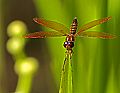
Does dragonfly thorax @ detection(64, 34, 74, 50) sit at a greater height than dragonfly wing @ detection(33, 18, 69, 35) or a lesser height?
lesser

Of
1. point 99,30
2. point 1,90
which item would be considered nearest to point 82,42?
point 99,30

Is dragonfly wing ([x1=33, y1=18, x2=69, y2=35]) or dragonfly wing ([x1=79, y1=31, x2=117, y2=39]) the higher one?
dragonfly wing ([x1=33, y1=18, x2=69, y2=35])

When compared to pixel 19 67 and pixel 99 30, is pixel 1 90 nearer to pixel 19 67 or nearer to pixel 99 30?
pixel 19 67

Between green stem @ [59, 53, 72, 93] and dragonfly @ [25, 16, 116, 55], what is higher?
dragonfly @ [25, 16, 116, 55]

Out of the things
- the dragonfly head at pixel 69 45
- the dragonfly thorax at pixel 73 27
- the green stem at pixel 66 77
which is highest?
the dragonfly thorax at pixel 73 27

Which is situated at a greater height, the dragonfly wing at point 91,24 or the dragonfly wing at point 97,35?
the dragonfly wing at point 91,24

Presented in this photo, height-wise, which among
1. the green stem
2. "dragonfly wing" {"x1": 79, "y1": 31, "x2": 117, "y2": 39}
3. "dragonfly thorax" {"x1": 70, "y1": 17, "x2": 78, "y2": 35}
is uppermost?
"dragonfly thorax" {"x1": 70, "y1": 17, "x2": 78, "y2": 35}

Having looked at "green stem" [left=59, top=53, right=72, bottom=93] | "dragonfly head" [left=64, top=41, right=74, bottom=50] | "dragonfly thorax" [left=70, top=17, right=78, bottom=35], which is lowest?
"green stem" [left=59, top=53, right=72, bottom=93]

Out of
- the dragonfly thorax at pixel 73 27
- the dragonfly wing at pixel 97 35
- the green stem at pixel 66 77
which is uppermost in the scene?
the dragonfly thorax at pixel 73 27
